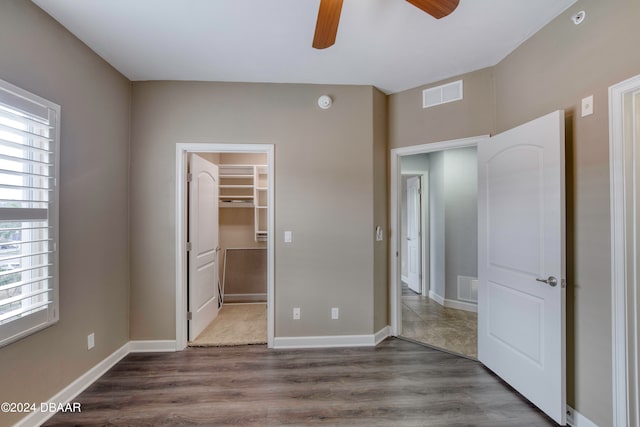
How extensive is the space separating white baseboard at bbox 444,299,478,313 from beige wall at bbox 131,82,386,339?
1.82 meters

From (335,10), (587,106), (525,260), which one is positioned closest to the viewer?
(335,10)

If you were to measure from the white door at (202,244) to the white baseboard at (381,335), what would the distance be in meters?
1.98

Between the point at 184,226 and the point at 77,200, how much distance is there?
880 millimetres

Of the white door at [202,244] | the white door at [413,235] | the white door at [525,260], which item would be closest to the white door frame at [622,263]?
the white door at [525,260]

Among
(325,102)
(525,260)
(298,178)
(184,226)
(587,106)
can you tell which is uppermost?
(325,102)

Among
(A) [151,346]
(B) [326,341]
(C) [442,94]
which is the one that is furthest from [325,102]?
(A) [151,346]

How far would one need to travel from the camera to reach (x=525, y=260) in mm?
1941

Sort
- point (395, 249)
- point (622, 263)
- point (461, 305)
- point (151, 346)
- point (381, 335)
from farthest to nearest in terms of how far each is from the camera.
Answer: point (461, 305) < point (395, 249) < point (381, 335) < point (151, 346) < point (622, 263)

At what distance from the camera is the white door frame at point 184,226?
2693 mm

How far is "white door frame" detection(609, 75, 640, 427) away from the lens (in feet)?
4.67

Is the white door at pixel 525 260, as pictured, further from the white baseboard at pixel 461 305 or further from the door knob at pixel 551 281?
the white baseboard at pixel 461 305

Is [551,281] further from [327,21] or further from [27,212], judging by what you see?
[27,212]

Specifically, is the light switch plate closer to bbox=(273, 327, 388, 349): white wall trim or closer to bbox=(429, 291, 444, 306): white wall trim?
bbox=(273, 327, 388, 349): white wall trim

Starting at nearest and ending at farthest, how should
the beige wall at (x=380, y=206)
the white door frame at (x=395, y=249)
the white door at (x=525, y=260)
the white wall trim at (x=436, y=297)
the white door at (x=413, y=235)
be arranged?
the white door at (x=525, y=260) < the beige wall at (x=380, y=206) < the white door frame at (x=395, y=249) < the white wall trim at (x=436, y=297) < the white door at (x=413, y=235)
